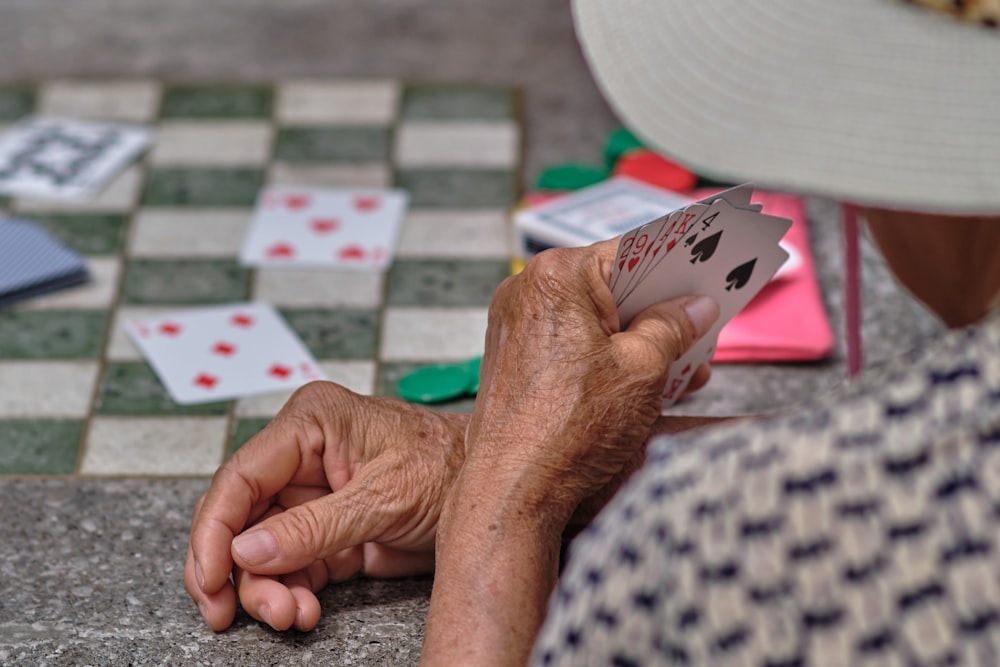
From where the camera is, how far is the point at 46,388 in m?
1.54

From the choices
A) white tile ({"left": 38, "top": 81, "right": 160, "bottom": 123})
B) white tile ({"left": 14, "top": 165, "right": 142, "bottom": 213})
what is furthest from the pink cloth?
white tile ({"left": 38, "top": 81, "right": 160, "bottom": 123})

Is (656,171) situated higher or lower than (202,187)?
higher

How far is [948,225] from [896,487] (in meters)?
0.40

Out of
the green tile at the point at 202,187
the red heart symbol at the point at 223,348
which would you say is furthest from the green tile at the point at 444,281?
the green tile at the point at 202,187

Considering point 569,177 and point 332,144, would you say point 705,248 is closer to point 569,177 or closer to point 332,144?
point 569,177

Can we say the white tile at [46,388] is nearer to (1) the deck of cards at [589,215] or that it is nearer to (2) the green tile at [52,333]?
(2) the green tile at [52,333]

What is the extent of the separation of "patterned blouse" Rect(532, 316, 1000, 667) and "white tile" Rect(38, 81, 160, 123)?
1.79 metres

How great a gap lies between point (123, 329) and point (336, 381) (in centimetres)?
34

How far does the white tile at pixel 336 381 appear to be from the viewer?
1.48 meters

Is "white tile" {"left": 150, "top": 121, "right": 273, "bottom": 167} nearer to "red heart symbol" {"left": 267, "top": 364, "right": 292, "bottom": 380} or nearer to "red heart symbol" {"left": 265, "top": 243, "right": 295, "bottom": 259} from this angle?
"red heart symbol" {"left": 265, "top": 243, "right": 295, "bottom": 259}

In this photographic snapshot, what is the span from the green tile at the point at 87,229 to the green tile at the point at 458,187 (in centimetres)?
47

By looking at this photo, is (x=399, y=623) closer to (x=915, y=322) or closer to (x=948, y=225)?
(x=948, y=225)

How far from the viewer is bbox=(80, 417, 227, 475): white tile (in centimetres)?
139

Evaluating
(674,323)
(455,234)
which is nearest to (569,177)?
(455,234)
